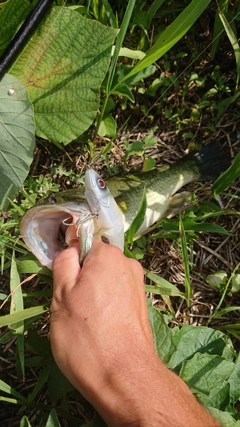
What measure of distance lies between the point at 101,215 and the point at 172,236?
0.66 m

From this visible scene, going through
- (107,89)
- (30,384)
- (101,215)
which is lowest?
(30,384)

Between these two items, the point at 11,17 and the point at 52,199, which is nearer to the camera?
the point at 52,199

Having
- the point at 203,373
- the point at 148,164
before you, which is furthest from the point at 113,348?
the point at 148,164

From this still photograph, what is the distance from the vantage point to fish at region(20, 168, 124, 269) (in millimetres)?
2189

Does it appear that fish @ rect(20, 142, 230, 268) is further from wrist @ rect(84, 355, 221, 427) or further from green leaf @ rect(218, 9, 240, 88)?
green leaf @ rect(218, 9, 240, 88)

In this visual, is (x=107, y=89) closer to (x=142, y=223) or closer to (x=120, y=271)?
(x=142, y=223)

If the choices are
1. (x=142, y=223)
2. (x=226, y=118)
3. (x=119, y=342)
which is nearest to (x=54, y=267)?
(x=119, y=342)

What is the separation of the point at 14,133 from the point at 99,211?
707 millimetres

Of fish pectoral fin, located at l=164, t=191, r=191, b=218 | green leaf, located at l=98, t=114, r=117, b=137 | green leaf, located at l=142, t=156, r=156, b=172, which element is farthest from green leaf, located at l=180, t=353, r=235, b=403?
green leaf, located at l=98, t=114, r=117, b=137

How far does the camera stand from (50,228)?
232cm

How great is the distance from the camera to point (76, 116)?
270cm

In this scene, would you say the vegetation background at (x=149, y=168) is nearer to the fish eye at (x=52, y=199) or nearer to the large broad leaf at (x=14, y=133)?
the large broad leaf at (x=14, y=133)

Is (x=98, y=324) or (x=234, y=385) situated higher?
(x=98, y=324)

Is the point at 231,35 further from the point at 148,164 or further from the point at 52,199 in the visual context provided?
the point at 52,199
